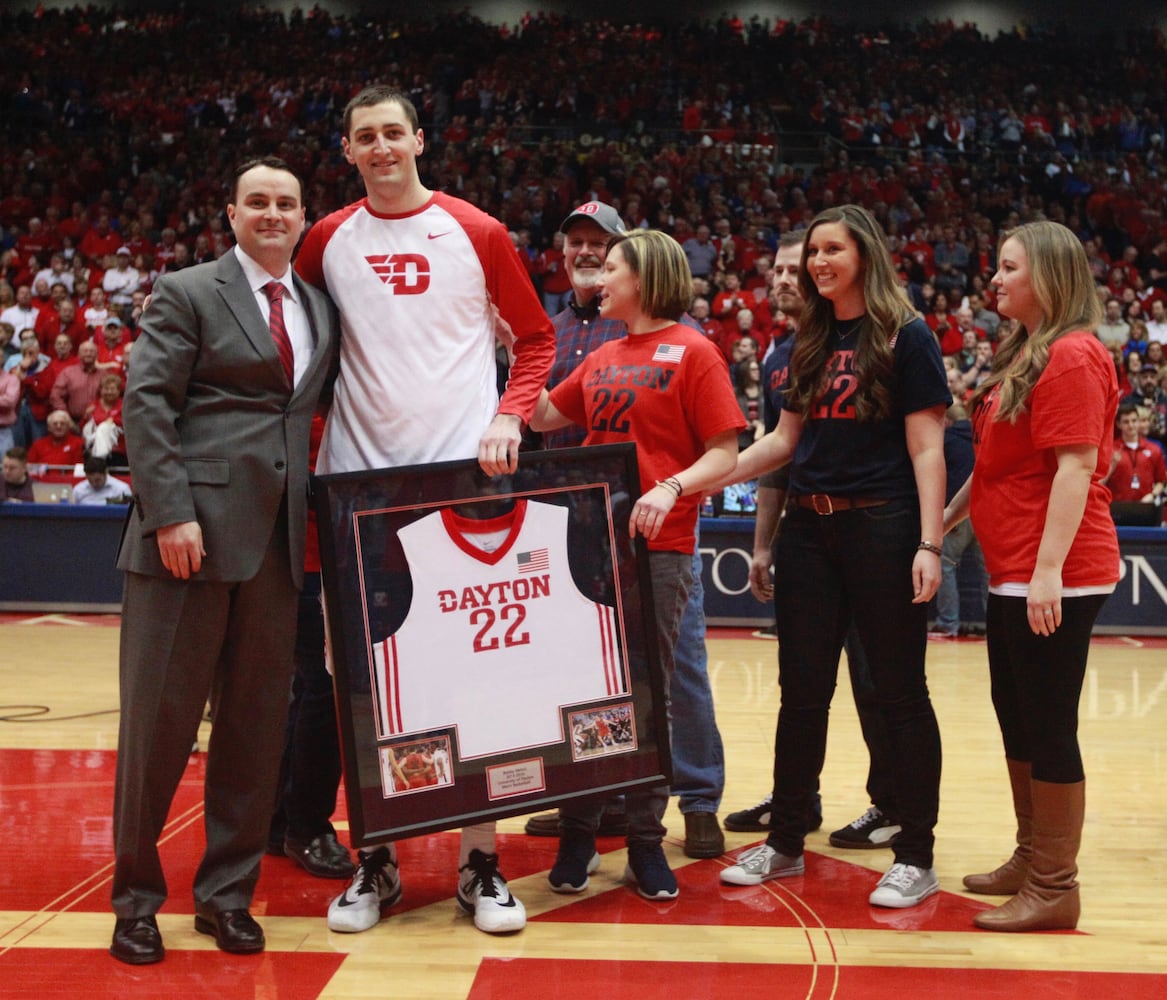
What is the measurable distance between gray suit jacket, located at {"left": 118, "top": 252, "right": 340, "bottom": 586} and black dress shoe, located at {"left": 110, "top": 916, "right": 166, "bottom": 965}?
2.71ft

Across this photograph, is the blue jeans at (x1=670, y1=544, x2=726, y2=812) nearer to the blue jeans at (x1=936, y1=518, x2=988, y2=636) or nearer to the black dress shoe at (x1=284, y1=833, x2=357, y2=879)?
the black dress shoe at (x1=284, y1=833, x2=357, y2=879)

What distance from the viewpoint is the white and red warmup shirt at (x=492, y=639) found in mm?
3018

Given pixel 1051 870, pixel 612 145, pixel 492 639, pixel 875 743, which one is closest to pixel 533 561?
pixel 492 639

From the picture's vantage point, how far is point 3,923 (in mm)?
3053

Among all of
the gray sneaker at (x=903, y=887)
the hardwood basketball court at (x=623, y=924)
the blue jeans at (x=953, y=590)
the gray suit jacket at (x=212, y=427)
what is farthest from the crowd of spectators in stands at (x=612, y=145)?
the gray suit jacket at (x=212, y=427)

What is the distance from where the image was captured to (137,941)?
2842 mm

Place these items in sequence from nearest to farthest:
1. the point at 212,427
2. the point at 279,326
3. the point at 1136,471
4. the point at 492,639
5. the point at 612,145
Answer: the point at 212,427 → the point at 279,326 → the point at 492,639 → the point at 1136,471 → the point at 612,145

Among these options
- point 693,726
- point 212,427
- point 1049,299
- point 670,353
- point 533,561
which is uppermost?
point 1049,299

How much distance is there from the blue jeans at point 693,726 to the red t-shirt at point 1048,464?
909 millimetres

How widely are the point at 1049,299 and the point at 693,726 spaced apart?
5.21 feet

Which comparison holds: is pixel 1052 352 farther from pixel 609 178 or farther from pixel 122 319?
pixel 609 178

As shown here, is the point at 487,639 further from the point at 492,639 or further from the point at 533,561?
the point at 533,561

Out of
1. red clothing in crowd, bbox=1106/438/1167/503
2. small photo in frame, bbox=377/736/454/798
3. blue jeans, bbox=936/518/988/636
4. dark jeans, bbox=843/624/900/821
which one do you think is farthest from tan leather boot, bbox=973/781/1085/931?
red clothing in crowd, bbox=1106/438/1167/503

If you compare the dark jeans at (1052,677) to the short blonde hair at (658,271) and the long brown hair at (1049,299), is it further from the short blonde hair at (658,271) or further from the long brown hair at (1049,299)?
the short blonde hair at (658,271)
